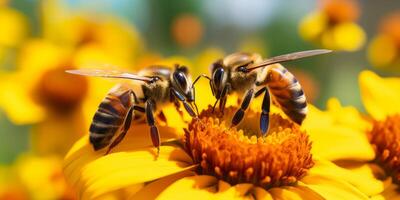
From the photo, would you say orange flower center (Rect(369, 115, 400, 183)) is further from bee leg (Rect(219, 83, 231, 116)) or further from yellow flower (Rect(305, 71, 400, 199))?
bee leg (Rect(219, 83, 231, 116))

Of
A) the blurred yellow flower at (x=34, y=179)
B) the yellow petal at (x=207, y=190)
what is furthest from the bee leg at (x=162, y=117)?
the blurred yellow flower at (x=34, y=179)

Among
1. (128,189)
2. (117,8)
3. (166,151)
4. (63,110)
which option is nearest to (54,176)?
(63,110)

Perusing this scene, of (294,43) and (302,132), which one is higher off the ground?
(302,132)

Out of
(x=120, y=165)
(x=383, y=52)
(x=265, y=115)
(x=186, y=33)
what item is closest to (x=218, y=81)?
(x=265, y=115)

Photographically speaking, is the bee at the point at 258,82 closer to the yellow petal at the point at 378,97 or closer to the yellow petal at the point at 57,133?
the yellow petal at the point at 378,97

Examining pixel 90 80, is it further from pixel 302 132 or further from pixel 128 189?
pixel 302 132

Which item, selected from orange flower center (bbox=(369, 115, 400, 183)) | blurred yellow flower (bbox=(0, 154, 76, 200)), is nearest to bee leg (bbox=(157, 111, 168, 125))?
orange flower center (bbox=(369, 115, 400, 183))

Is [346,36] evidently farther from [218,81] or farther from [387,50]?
[218,81]
